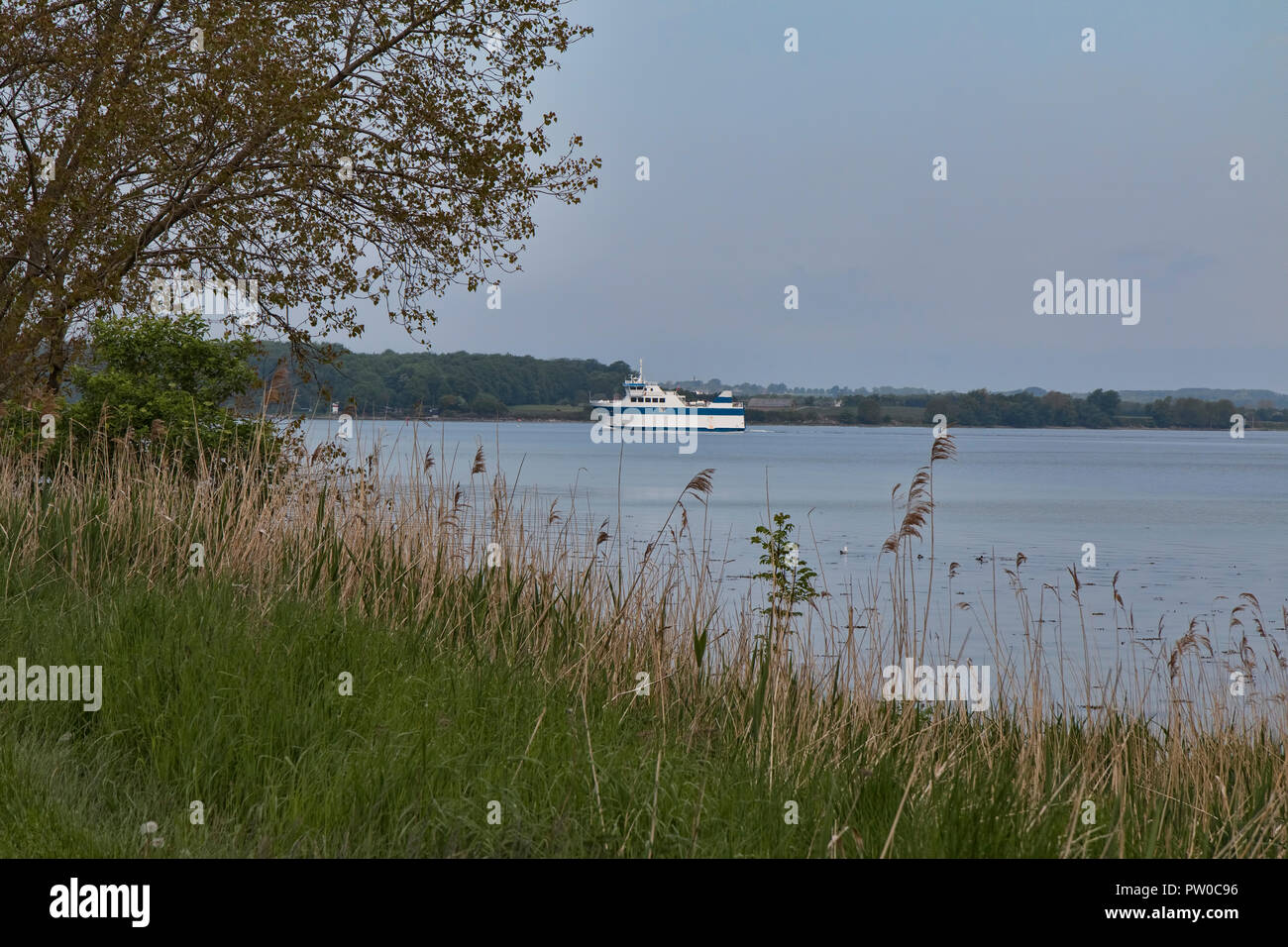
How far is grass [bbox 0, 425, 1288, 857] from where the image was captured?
371 centimetres

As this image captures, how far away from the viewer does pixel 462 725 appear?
15.1 feet

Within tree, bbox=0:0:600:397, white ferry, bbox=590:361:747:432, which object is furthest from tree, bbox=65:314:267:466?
white ferry, bbox=590:361:747:432

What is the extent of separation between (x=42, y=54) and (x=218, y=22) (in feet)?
6.31

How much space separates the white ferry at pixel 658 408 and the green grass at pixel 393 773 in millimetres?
89283

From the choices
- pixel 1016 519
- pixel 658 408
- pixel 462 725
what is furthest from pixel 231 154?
pixel 658 408

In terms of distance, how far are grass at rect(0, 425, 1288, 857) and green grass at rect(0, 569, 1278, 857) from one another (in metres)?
0.01

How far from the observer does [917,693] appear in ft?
20.2

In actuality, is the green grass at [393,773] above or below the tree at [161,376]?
below

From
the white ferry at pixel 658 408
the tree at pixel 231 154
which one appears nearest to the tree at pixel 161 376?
the tree at pixel 231 154

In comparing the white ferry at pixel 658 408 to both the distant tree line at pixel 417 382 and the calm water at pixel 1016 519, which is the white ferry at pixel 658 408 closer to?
the calm water at pixel 1016 519

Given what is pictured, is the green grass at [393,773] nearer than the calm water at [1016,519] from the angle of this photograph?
Yes

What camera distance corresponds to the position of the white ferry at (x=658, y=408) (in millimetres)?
103550

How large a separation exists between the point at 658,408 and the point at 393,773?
345ft
